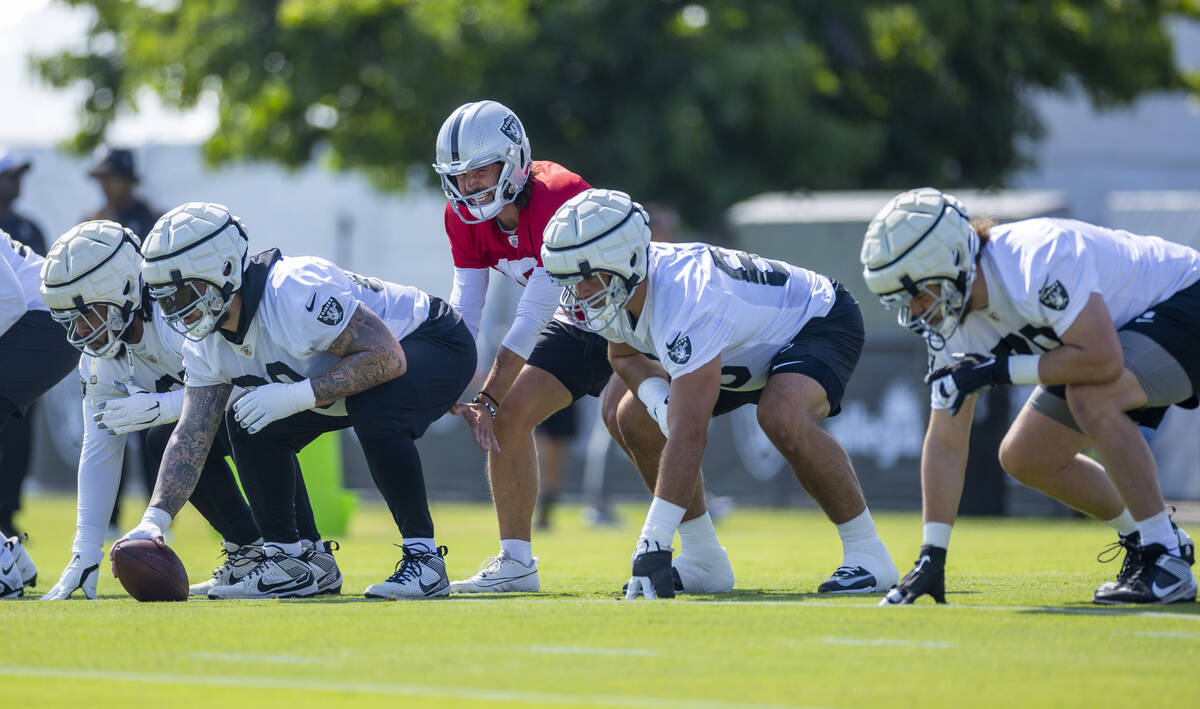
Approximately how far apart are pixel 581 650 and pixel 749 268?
2.45 m

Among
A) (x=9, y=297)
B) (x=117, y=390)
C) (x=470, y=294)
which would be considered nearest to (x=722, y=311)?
(x=470, y=294)

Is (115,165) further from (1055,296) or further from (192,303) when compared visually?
(1055,296)

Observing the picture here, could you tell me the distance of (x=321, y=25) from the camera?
2092cm

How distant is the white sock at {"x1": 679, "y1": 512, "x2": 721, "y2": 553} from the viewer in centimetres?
777

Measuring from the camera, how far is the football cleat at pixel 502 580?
786 centimetres

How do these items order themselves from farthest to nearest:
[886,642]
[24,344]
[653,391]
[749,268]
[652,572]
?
[24,344] < [749,268] < [653,391] < [652,572] < [886,642]

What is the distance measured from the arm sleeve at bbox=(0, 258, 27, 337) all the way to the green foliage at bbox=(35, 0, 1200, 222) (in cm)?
1180

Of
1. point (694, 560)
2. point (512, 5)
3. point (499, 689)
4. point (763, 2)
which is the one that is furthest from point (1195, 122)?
point (499, 689)

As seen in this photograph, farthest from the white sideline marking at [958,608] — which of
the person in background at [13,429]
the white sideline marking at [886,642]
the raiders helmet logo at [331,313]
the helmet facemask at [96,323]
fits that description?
the person in background at [13,429]

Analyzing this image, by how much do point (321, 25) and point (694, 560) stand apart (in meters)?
14.5

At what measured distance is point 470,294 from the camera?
838 centimetres

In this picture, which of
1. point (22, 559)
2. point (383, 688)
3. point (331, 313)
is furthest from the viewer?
point (22, 559)

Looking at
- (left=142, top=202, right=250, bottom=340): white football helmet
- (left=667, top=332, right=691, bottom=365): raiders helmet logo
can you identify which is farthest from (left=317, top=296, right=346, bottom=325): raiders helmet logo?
(left=667, top=332, right=691, bottom=365): raiders helmet logo

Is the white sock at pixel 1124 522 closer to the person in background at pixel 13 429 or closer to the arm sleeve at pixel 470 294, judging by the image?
the arm sleeve at pixel 470 294
